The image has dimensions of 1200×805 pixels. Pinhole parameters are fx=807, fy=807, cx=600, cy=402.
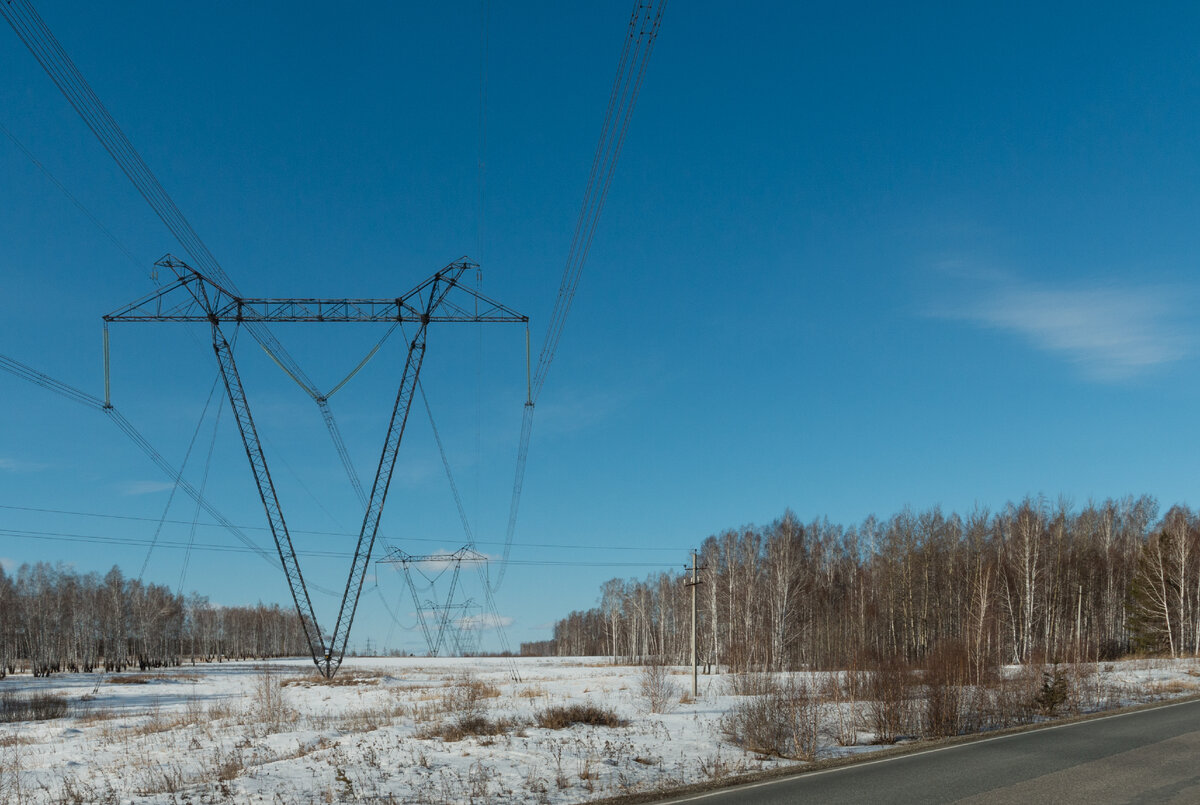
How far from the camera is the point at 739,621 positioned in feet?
265

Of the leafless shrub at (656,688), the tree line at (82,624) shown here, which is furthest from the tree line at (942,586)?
the tree line at (82,624)

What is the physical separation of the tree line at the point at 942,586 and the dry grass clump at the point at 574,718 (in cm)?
4368

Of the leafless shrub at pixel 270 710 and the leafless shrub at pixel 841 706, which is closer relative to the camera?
the leafless shrub at pixel 841 706

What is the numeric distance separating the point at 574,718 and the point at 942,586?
245ft

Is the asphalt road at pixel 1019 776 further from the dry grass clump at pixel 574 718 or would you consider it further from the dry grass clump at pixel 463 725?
the dry grass clump at pixel 463 725

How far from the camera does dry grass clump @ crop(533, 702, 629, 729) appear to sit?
966 inches

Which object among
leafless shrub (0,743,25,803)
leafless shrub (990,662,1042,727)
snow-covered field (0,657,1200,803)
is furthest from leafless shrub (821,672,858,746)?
leafless shrub (0,743,25,803)

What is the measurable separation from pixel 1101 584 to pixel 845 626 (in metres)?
32.9

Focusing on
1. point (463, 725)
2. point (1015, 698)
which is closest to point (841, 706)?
point (1015, 698)

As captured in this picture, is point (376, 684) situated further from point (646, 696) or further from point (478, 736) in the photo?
point (478, 736)

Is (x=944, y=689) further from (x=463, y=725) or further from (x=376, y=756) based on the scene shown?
(x=376, y=756)

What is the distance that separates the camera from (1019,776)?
16156mm

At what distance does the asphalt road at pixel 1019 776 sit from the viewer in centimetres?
1430

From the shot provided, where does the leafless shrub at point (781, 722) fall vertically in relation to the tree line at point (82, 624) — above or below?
above
